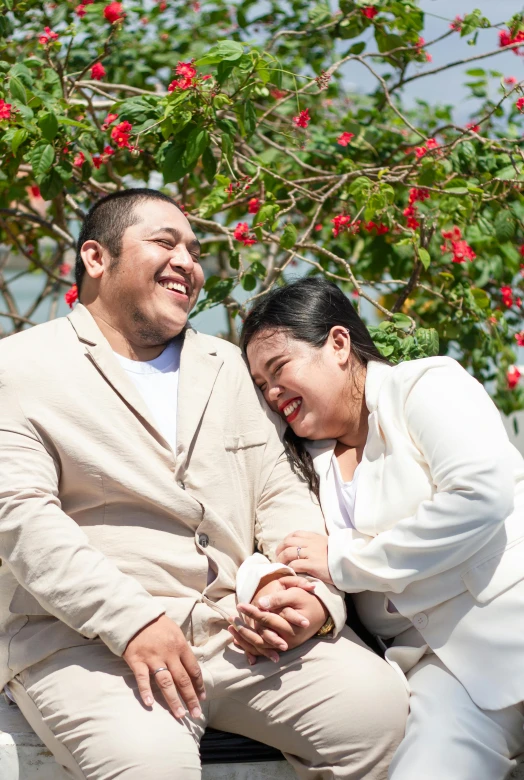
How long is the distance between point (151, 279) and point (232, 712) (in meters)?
1.38

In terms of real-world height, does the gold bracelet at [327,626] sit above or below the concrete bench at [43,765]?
above

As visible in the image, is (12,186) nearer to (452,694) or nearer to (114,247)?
(114,247)

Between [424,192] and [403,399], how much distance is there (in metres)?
1.42

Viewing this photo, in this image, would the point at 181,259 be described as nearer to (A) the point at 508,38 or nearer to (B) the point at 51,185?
(B) the point at 51,185

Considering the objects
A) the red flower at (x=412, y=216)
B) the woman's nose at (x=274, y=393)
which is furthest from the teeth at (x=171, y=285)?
the red flower at (x=412, y=216)

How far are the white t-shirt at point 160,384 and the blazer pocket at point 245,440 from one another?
186 mm

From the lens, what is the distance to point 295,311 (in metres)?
2.86

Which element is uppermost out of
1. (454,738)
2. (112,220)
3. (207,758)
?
(112,220)

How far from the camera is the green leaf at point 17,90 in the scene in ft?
10.4

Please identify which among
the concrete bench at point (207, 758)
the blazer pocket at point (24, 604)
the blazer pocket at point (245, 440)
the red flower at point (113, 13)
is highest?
the red flower at point (113, 13)

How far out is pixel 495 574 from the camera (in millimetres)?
2389

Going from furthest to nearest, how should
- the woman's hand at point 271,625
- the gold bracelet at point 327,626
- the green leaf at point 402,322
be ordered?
the green leaf at point 402,322, the gold bracelet at point 327,626, the woman's hand at point 271,625

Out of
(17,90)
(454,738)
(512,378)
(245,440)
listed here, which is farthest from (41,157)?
(512,378)

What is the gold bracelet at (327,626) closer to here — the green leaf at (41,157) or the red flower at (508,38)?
the green leaf at (41,157)
